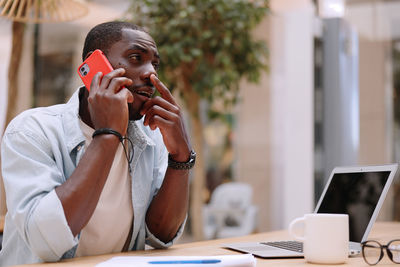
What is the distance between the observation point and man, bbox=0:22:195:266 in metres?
1.13

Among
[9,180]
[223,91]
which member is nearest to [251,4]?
[223,91]

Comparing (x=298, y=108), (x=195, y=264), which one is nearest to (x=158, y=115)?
(x=195, y=264)

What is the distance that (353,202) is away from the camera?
4.84ft

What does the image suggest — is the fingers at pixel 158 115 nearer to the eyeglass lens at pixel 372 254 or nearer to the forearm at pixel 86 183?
the forearm at pixel 86 183

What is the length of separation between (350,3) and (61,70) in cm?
350

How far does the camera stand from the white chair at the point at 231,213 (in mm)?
5609

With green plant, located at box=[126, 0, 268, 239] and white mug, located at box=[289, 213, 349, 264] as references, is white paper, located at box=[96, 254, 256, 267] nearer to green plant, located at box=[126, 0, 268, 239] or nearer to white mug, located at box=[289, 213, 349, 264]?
white mug, located at box=[289, 213, 349, 264]

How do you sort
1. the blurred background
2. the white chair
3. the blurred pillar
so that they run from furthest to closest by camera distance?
the white chair < the blurred pillar < the blurred background

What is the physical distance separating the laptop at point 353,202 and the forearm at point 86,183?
1.46 feet

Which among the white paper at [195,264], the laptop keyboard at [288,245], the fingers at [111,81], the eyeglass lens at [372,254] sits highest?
the fingers at [111,81]

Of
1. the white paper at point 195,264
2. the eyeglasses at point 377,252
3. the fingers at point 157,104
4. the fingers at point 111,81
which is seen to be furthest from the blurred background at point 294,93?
the white paper at point 195,264

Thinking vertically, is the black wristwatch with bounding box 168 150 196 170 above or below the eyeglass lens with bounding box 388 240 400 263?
above

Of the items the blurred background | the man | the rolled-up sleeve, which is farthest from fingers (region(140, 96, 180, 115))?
the blurred background

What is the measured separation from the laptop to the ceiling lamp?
1.49 m
